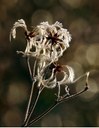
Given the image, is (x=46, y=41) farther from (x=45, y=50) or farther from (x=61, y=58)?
(x=61, y=58)

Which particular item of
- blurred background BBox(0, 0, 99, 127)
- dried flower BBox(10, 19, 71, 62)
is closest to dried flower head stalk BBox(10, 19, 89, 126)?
dried flower BBox(10, 19, 71, 62)

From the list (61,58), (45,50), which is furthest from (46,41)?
(61,58)

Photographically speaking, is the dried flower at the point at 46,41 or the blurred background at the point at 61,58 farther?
the blurred background at the point at 61,58

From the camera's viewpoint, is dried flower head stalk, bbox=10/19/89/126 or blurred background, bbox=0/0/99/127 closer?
dried flower head stalk, bbox=10/19/89/126

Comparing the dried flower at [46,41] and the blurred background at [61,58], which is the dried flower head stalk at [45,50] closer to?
the dried flower at [46,41]

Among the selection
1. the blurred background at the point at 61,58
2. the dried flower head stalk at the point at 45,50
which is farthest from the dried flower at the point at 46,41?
the blurred background at the point at 61,58

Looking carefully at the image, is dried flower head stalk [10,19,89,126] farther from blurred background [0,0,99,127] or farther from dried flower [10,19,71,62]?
blurred background [0,0,99,127]

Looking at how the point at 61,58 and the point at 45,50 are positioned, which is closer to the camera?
the point at 45,50

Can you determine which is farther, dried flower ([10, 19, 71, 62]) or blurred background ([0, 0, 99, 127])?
blurred background ([0, 0, 99, 127])

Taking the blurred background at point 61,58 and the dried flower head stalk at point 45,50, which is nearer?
the dried flower head stalk at point 45,50
